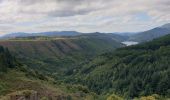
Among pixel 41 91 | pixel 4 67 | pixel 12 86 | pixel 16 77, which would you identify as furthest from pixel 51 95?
pixel 4 67

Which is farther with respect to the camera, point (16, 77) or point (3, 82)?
point (16, 77)

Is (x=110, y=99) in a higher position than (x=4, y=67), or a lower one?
lower

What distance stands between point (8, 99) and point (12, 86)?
36.1 metres

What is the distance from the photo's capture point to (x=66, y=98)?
168 m

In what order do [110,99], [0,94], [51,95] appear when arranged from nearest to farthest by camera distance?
[0,94], [51,95], [110,99]

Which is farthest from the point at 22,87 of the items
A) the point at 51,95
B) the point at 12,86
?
the point at 51,95

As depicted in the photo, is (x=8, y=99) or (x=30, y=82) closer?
(x=8, y=99)

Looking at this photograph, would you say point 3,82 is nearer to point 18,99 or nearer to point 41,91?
point 41,91

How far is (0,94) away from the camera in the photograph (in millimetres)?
148500

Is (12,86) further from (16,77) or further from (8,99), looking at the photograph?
(8,99)

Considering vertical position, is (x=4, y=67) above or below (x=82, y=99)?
above

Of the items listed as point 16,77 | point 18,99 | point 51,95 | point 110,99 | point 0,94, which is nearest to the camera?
point 18,99

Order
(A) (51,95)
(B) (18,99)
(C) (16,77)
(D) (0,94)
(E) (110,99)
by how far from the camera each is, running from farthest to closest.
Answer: (C) (16,77) < (E) (110,99) < (A) (51,95) < (D) (0,94) < (B) (18,99)

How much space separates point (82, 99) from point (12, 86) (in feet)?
110
